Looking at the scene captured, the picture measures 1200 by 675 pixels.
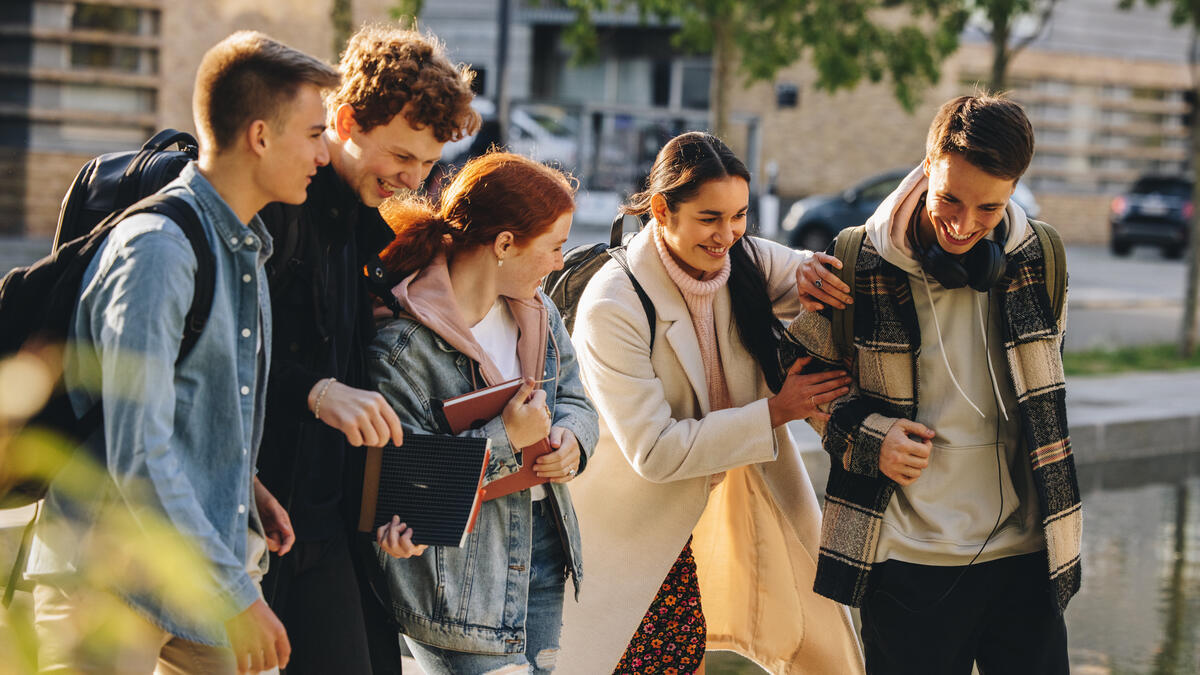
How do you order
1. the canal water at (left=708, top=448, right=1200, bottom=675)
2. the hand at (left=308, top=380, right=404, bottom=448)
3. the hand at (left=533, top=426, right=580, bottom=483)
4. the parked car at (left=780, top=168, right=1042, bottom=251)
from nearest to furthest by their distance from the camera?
the hand at (left=308, top=380, right=404, bottom=448)
the hand at (left=533, top=426, right=580, bottom=483)
the canal water at (left=708, top=448, right=1200, bottom=675)
the parked car at (left=780, top=168, right=1042, bottom=251)

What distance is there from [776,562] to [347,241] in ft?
5.42

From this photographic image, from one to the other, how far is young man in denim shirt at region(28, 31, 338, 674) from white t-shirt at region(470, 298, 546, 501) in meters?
0.76

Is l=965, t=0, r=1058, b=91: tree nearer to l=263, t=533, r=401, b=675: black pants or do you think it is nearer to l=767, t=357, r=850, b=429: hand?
l=767, t=357, r=850, b=429: hand

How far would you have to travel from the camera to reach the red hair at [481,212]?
2998mm

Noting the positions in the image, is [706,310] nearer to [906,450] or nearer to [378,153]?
[906,450]

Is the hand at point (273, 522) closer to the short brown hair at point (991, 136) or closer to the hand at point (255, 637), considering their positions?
the hand at point (255, 637)

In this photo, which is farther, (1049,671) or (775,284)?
(775,284)

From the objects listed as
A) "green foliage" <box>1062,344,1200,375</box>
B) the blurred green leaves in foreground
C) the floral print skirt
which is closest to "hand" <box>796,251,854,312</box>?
the floral print skirt

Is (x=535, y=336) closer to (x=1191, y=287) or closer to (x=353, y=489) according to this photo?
(x=353, y=489)

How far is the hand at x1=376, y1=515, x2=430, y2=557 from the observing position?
274 centimetres

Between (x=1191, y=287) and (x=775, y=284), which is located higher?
(x=775, y=284)

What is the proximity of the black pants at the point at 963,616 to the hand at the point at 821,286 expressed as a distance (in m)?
0.65

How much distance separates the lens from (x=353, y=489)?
283 cm

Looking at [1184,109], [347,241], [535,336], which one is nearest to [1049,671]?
[535,336]
